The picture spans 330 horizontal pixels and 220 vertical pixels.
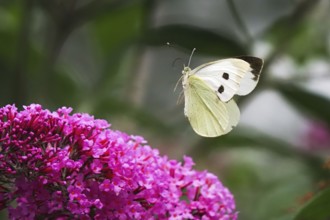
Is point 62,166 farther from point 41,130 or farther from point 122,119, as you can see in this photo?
point 122,119

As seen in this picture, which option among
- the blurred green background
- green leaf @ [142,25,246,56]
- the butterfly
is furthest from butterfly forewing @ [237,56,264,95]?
green leaf @ [142,25,246,56]

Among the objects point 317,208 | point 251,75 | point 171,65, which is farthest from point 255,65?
point 171,65

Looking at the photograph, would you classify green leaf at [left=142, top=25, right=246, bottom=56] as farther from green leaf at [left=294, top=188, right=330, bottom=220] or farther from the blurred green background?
green leaf at [left=294, top=188, right=330, bottom=220]

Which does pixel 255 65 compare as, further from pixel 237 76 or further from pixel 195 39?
pixel 195 39

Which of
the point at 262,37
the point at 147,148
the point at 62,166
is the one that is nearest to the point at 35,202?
the point at 62,166

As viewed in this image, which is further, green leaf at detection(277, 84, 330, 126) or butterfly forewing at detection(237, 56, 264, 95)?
green leaf at detection(277, 84, 330, 126)
